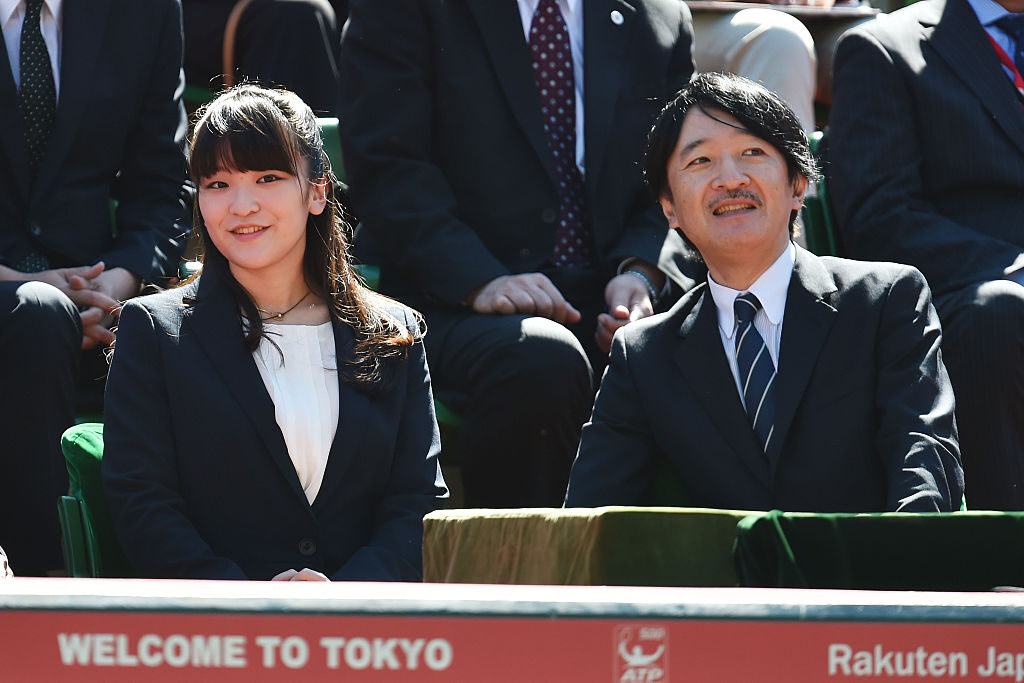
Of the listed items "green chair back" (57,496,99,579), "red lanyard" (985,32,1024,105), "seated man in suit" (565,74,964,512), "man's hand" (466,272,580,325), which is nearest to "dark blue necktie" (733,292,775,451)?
"seated man in suit" (565,74,964,512)

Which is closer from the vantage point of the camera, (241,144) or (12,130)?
(241,144)

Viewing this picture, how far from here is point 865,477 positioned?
228cm

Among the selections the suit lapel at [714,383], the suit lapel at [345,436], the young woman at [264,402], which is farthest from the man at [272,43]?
the suit lapel at [714,383]

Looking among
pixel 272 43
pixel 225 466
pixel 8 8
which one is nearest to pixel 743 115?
pixel 225 466

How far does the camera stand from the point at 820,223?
3.47 metres

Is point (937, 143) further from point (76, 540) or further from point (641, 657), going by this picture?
point (641, 657)

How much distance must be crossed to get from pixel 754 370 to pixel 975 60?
53.1 inches

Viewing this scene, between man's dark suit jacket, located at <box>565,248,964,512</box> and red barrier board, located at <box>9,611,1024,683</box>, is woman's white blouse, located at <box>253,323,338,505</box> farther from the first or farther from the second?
red barrier board, located at <box>9,611,1024,683</box>

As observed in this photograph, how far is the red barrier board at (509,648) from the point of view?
0.93 meters

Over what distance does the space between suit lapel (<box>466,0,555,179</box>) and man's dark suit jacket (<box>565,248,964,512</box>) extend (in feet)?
3.07

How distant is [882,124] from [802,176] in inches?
28.0

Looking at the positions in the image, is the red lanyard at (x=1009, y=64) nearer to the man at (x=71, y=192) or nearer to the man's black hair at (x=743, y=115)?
the man's black hair at (x=743, y=115)

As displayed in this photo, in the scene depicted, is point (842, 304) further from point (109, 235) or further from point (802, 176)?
point (109, 235)

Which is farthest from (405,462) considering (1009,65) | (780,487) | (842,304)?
(1009,65)
